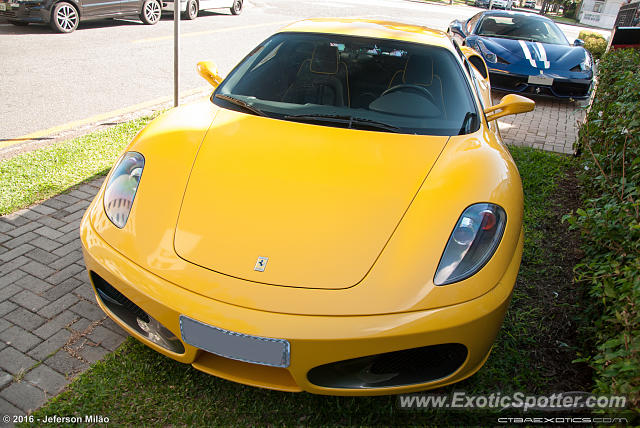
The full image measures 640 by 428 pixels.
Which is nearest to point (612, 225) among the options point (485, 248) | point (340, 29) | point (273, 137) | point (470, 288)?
point (485, 248)

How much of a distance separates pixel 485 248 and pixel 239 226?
1020mm

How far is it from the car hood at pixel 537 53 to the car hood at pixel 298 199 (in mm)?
5401

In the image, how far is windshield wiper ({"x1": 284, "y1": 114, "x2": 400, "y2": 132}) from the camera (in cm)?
259

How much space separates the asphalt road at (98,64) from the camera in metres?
5.36

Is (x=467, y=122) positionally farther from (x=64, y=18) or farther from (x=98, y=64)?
(x=64, y=18)

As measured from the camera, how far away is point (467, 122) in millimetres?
2699

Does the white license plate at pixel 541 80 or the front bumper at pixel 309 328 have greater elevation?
the white license plate at pixel 541 80

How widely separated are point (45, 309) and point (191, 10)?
1150 cm

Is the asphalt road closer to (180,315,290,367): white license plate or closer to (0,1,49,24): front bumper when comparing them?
(0,1,49,24): front bumper

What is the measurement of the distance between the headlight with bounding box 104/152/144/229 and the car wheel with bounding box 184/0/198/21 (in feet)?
36.6

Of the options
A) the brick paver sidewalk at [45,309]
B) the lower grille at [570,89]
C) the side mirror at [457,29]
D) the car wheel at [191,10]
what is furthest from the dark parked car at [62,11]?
the lower grille at [570,89]

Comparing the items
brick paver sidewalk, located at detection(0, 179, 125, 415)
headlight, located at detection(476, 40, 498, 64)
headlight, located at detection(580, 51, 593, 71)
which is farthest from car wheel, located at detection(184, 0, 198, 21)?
brick paver sidewalk, located at detection(0, 179, 125, 415)

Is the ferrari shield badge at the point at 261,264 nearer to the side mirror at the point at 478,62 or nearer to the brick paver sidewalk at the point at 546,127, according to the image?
the side mirror at the point at 478,62

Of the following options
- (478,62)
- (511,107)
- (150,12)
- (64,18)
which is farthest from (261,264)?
(150,12)
